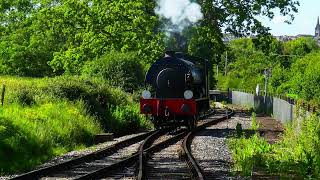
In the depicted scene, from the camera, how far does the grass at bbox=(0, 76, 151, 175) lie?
14.5 m

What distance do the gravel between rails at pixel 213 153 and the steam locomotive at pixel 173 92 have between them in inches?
48.5

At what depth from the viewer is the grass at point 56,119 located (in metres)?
14.5

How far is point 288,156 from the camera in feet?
47.7

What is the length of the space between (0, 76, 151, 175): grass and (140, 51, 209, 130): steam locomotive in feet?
6.07

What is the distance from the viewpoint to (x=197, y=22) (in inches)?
1580

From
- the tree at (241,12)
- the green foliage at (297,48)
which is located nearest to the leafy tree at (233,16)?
the tree at (241,12)

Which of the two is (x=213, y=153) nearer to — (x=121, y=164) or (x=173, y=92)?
(x=121, y=164)

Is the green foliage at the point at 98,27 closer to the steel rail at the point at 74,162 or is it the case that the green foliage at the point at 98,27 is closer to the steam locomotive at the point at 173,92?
the steam locomotive at the point at 173,92

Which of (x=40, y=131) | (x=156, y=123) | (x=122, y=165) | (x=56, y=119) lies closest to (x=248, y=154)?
(x=122, y=165)

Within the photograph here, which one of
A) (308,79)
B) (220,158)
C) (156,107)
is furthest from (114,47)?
(220,158)

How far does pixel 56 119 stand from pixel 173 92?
253 inches

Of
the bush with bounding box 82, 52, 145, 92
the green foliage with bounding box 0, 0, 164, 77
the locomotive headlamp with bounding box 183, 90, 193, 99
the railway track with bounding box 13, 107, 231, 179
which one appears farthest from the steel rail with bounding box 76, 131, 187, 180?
the green foliage with bounding box 0, 0, 164, 77

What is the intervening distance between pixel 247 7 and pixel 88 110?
22362 mm

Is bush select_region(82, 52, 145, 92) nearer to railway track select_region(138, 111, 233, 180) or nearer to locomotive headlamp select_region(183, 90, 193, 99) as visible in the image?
locomotive headlamp select_region(183, 90, 193, 99)
